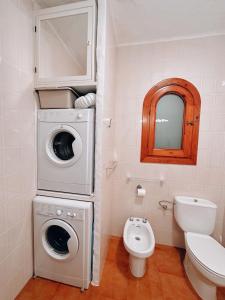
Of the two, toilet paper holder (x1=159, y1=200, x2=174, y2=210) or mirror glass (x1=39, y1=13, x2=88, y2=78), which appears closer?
mirror glass (x1=39, y1=13, x2=88, y2=78)

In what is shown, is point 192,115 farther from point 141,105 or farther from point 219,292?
point 219,292

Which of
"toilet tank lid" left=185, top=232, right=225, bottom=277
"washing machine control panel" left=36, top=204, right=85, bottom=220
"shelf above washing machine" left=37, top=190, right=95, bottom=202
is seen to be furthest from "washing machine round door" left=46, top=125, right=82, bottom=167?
"toilet tank lid" left=185, top=232, right=225, bottom=277

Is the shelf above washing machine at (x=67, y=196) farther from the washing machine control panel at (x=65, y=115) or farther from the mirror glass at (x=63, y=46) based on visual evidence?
the mirror glass at (x=63, y=46)

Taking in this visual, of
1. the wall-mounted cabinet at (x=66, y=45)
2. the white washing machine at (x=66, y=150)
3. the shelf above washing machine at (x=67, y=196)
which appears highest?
the wall-mounted cabinet at (x=66, y=45)

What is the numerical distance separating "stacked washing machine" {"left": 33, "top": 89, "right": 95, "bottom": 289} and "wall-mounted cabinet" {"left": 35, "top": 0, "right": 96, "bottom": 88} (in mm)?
286

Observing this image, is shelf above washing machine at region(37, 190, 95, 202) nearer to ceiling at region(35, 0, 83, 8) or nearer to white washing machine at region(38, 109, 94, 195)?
white washing machine at region(38, 109, 94, 195)

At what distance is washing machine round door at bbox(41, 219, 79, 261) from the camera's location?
1246mm

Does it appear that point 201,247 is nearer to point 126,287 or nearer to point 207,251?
point 207,251

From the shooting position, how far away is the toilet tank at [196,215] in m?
Answer: 1.54

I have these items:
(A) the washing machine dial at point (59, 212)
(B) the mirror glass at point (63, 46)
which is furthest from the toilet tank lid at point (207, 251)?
(B) the mirror glass at point (63, 46)

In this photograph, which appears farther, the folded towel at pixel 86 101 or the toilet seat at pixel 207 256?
the folded towel at pixel 86 101

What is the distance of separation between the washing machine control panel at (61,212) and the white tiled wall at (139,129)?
0.78m

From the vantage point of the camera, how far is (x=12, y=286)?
1164 millimetres

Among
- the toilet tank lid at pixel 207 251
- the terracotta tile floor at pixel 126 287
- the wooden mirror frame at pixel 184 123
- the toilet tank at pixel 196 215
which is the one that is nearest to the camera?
the toilet tank lid at pixel 207 251
